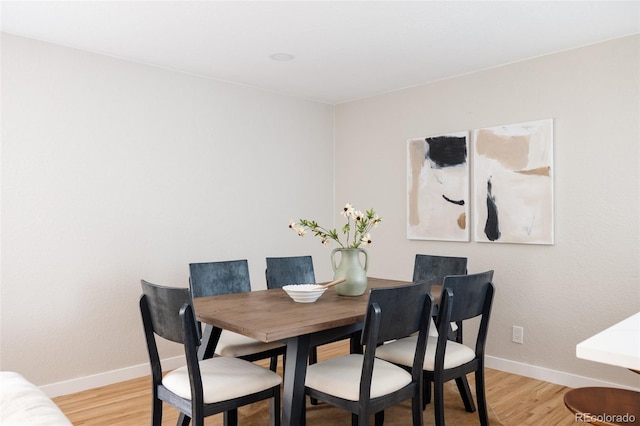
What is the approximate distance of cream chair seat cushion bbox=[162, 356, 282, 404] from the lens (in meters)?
2.07

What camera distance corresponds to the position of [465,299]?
2.50 m

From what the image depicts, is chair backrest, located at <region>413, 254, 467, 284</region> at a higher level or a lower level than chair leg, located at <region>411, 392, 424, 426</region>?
higher

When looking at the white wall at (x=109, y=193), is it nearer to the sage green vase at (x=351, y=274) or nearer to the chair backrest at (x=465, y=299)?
the sage green vase at (x=351, y=274)

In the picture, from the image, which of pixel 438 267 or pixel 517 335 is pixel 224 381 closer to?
pixel 438 267

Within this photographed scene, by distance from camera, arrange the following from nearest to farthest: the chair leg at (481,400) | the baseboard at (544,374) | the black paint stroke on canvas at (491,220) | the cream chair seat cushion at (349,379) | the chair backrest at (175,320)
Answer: the chair backrest at (175,320), the cream chair seat cushion at (349,379), the chair leg at (481,400), the baseboard at (544,374), the black paint stroke on canvas at (491,220)

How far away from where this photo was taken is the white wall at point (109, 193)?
3193 mm

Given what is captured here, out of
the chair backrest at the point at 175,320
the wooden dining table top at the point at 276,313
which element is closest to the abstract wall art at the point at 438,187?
the wooden dining table top at the point at 276,313

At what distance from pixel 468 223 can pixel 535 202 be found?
58 cm

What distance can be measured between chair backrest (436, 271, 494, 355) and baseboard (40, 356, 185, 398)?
2402mm

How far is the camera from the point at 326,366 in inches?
91.8

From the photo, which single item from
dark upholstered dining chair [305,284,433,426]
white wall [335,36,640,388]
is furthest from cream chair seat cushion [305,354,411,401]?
white wall [335,36,640,388]

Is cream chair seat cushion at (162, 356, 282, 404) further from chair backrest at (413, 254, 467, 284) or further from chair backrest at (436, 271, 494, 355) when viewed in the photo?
chair backrest at (413, 254, 467, 284)

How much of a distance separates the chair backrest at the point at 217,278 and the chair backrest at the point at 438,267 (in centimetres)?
127

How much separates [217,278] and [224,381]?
1.16 meters
